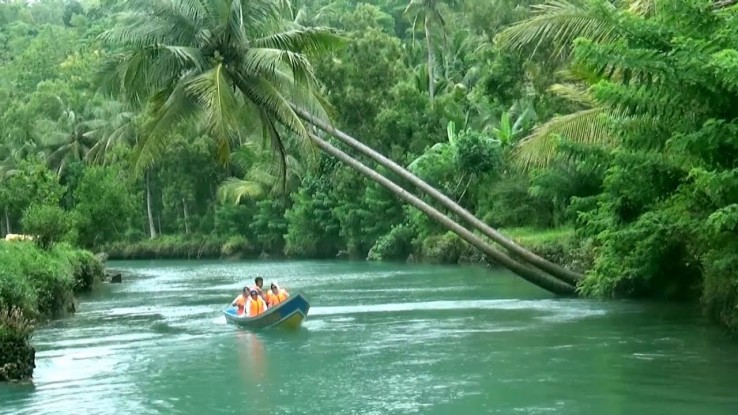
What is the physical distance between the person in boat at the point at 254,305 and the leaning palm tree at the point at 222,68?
3371 millimetres

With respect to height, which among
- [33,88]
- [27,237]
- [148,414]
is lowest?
[148,414]

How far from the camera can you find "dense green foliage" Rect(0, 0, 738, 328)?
46.4ft

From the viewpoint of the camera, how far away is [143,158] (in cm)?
2469

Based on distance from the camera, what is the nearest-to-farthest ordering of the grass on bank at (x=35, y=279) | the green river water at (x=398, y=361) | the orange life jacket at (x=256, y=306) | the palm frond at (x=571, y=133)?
1. the green river water at (x=398, y=361)
2. the grass on bank at (x=35, y=279)
3. the palm frond at (x=571, y=133)
4. the orange life jacket at (x=256, y=306)

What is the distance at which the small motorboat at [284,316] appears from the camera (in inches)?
909

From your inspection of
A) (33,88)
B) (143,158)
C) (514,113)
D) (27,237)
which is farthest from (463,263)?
(33,88)

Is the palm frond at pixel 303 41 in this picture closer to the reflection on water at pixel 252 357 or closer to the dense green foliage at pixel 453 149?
the dense green foliage at pixel 453 149

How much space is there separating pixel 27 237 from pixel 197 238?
35.2 m

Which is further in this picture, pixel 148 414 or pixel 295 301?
pixel 295 301

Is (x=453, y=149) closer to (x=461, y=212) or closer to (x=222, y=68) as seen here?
(x=461, y=212)

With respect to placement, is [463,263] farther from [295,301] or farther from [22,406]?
[22,406]

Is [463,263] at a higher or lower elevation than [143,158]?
lower

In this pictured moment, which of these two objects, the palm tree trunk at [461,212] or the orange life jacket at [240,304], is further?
the palm tree trunk at [461,212]

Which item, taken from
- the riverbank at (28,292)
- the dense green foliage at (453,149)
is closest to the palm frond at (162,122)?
the dense green foliage at (453,149)
